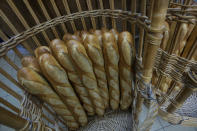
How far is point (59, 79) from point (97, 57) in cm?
17

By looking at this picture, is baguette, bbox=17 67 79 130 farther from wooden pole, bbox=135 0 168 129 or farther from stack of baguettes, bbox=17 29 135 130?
wooden pole, bbox=135 0 168 129

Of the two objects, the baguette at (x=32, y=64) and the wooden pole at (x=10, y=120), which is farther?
the baguette at (x=32, y=64)

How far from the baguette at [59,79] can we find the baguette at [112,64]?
0.59ft

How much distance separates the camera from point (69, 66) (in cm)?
47

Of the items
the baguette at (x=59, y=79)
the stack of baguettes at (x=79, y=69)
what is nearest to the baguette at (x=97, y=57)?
the stack of baguettes at (x=79, y=69)

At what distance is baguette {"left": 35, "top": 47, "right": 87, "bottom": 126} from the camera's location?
42cm

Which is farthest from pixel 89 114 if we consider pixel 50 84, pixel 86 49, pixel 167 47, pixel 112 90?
pixel 167 47

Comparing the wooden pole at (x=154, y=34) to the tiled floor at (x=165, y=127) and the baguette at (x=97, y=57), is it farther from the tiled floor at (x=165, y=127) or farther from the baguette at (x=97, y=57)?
the tiled floor at (x=165, y=127)

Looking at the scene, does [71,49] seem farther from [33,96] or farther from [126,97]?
[126,97]

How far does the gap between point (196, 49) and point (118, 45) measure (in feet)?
1.05

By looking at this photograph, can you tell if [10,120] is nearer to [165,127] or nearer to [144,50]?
[144,50]

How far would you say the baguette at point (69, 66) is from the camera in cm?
44

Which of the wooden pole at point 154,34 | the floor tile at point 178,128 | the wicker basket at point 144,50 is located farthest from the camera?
the floor tile at point 178,128

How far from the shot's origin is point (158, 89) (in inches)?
26.7
